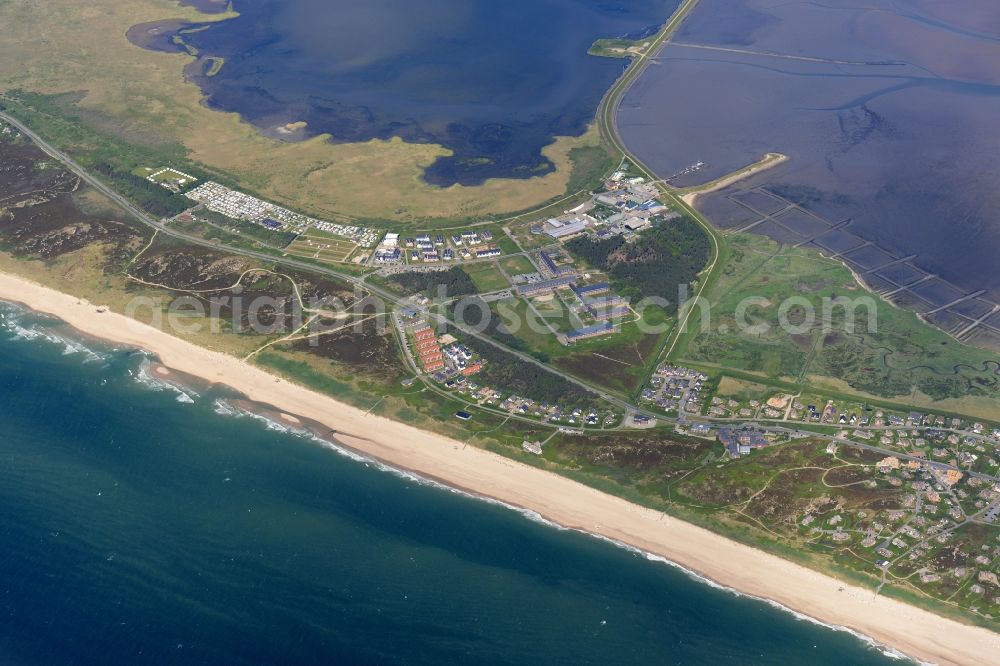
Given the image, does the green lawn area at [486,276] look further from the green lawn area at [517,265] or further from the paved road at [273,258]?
the paved road at [273,258]

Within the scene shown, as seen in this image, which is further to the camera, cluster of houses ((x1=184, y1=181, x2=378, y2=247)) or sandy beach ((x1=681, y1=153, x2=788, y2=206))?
sandy beach ((x1=681, y1=153, x2=788, y2=206))

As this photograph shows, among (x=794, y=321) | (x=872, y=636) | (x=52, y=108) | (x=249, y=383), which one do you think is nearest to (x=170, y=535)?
(x=249, y=383)

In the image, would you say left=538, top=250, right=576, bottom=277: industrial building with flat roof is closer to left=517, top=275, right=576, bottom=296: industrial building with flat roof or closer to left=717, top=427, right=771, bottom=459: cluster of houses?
left=517, top=275, right=576, bottom=296: industrial building with flat roof

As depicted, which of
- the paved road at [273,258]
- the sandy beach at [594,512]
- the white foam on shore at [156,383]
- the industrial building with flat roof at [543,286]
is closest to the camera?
the sandy beach at [594,512]

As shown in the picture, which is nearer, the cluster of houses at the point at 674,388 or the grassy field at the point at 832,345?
the cluster of houses at the point at 674,388

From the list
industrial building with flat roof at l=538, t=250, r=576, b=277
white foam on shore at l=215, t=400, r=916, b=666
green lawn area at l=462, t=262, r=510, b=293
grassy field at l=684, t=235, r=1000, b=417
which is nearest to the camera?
white foam on shore at l=215, t=400, r=916, b=666

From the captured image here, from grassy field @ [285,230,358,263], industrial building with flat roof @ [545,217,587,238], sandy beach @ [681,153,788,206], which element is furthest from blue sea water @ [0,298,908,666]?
sandy beach @ [681,153,788,206]

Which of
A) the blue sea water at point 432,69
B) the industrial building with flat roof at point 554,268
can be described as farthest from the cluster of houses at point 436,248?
the blue sea water at point 432,69

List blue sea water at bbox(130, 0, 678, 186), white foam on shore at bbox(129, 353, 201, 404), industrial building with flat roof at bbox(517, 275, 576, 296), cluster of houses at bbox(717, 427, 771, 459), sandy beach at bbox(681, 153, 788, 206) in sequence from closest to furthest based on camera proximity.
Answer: cluster of houses at bbox(717, 427, 771, 459), white foam on shore at bbox(129, 353, 201, 404), industrial building with flat roof at bbox(517, 275, 576, 296), sandy beach at bbox(681, 153, 788, 206), blue sea water at bbox(130, 0, 678, 186)

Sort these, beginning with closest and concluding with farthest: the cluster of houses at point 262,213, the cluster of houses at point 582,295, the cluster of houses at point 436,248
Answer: the cluster of houses at point 582,295 → the cluster of houses at point 436,248 → the cluster of houses at point 262,213
